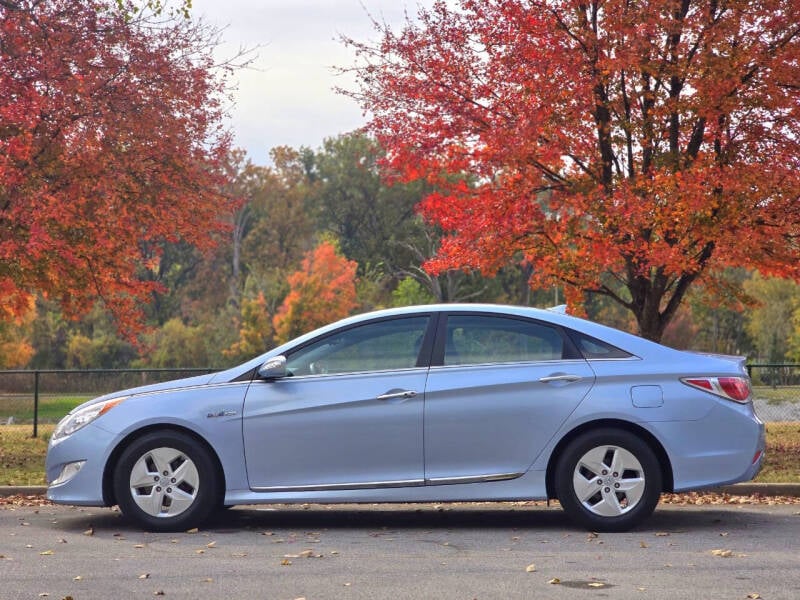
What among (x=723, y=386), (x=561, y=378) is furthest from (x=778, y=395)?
(x=561, y=378)

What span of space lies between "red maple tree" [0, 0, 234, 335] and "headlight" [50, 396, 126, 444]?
5643 millimetres

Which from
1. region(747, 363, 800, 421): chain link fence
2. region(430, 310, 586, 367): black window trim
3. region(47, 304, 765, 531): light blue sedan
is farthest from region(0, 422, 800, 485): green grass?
region(430, 310, 586, 367): black window trim

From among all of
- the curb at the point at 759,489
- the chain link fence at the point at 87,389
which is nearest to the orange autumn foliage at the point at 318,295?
the chain link fence at the point at 87,389

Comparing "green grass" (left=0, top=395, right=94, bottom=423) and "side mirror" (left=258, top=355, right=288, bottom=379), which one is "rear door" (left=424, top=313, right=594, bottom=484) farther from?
"green grass" (left=0, top=395, right=94, bottom=423)

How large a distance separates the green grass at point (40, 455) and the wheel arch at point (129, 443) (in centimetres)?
433

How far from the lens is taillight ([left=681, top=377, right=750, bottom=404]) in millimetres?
9562

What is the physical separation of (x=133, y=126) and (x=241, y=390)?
7.42 metres

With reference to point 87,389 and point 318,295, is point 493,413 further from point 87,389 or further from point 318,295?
point 318,295

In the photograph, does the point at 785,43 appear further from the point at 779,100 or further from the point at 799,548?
the point at 799,548

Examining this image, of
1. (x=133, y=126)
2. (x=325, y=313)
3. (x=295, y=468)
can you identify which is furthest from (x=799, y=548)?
(x=325, y=313)

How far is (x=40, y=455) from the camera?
16859 millimetres

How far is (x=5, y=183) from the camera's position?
15484 millimetres

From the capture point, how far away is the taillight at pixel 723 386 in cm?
956

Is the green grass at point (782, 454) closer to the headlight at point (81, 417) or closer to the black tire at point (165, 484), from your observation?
the black tire at point (165, 484)
